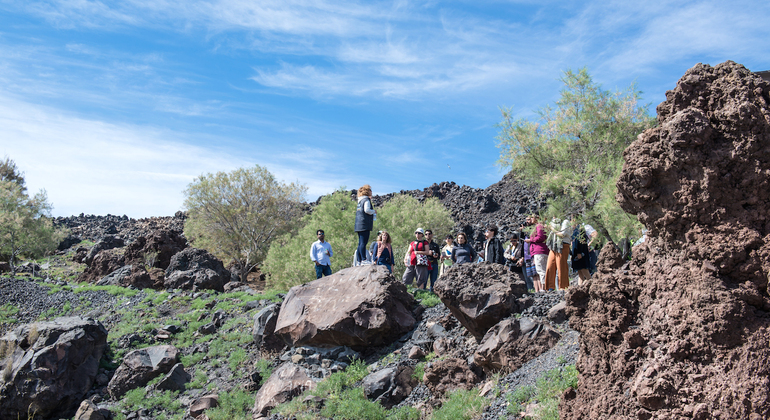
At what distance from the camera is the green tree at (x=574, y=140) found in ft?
58.1

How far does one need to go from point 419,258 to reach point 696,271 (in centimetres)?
883

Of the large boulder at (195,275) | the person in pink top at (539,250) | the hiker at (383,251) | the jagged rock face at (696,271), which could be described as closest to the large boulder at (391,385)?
the person in pink top at (539,250)

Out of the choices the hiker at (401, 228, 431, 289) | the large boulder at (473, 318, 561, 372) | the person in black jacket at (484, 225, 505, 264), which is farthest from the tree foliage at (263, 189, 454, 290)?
the large boulder at (473, 318, 561, 372)

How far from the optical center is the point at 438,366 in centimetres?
795

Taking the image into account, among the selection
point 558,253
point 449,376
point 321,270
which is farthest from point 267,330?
point 558,253

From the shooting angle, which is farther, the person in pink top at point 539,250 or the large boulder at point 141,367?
the large boulder at point 141,367

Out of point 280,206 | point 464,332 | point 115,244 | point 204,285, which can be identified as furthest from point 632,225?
point 115,244

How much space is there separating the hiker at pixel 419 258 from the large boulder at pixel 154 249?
61.4 feet

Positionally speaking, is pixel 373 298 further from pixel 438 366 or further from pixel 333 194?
pixel 333 194

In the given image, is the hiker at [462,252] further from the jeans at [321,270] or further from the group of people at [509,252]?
the jeans at [321,270]

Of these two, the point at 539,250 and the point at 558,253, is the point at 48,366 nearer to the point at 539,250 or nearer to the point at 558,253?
the point at 539,250

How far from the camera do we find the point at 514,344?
7668mm

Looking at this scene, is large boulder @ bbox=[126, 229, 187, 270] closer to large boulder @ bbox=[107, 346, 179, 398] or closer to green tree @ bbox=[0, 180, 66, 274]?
green tree @ bbox=[0, 180, 66, 274]

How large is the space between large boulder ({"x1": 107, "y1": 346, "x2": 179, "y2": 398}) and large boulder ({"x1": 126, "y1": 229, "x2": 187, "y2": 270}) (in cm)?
1569
